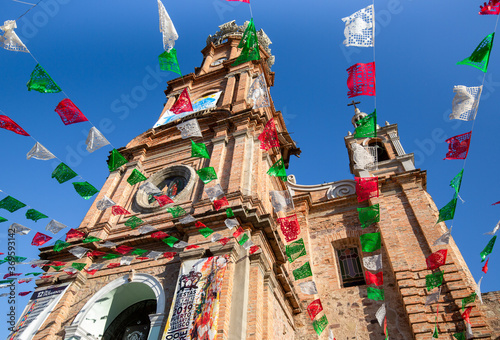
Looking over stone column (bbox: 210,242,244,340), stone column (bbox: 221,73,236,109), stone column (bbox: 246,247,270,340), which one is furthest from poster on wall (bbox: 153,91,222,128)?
stone column (bbox: 246,247,270,340)

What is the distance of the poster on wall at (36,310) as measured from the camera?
8820 millimetres

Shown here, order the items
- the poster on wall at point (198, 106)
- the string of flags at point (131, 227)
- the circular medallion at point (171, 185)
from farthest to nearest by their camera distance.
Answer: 1. the poster on wall at point (198, 106)
2. the circular medallion at point (171, 185)
3. the string of flags at point (131, 227)

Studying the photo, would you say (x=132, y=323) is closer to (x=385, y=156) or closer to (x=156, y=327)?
(x=156, y=327)

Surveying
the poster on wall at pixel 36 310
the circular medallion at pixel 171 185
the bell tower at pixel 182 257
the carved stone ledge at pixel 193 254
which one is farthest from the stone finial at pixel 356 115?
the poster on wall at pixel 36 310

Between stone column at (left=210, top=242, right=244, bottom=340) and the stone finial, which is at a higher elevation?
the stone finial

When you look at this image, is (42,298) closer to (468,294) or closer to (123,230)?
(123,230)

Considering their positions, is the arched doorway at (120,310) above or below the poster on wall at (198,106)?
below

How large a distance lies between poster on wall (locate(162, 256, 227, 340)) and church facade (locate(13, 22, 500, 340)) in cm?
3

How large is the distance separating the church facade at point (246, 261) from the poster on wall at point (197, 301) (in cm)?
3

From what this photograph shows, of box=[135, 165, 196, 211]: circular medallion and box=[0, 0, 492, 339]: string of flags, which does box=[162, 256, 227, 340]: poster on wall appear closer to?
box=[0, 0, 492, 339]: string of flags

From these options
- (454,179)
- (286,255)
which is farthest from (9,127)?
(454,179)

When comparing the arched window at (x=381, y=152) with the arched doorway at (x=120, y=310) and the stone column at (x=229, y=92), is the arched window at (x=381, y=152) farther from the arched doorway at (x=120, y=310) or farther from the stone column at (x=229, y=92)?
the arched doorway at (x=120, y=310)

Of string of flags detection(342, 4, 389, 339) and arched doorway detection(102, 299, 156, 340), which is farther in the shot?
arched doorway detection(102, 299, 156, 340)

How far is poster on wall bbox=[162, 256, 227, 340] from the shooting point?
7078 mm
